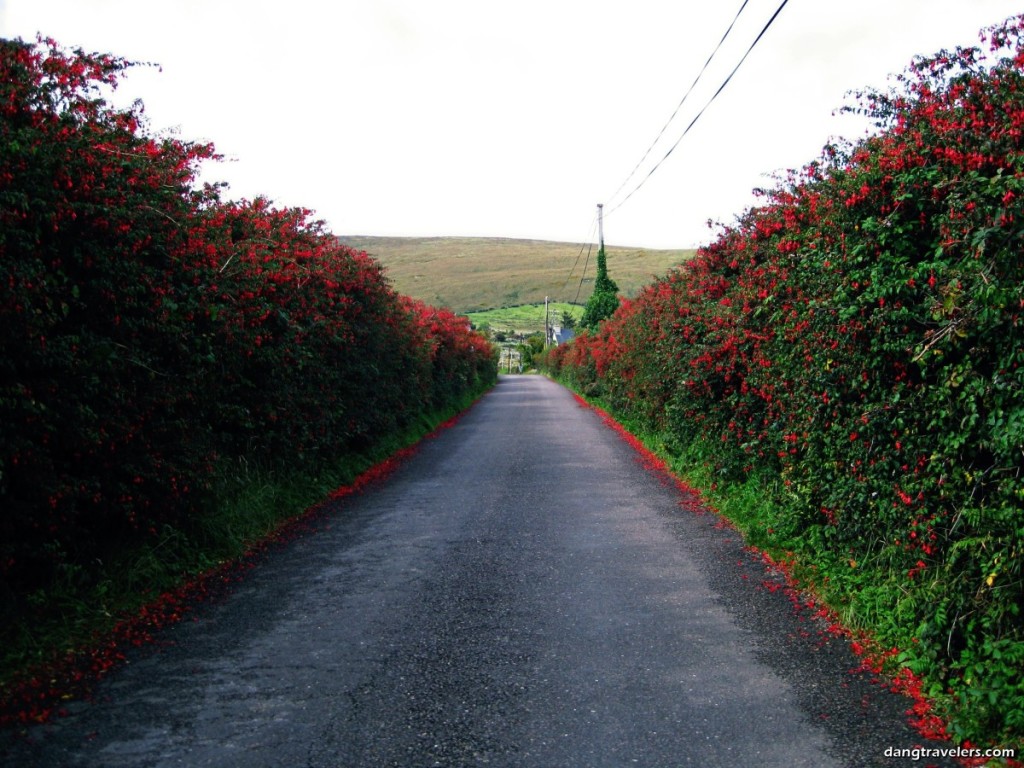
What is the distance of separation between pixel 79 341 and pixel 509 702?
3774 mm

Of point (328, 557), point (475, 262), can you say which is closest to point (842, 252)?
point (328, 557)

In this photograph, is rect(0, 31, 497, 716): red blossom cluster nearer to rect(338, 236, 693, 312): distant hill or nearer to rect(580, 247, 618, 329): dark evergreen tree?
rect(580, 247, 618, 329): dark evergreen tree

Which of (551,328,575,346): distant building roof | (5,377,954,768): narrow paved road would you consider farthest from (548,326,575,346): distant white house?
(5,377,954,768): narrow paved road

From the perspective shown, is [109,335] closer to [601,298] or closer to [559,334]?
[601,298]

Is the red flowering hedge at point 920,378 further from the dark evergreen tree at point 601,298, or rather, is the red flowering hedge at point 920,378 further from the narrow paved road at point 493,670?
the dark evergreen tree at point 601,298

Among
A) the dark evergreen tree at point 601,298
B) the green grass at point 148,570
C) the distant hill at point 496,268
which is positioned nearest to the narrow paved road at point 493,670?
the green grass at point 148,570

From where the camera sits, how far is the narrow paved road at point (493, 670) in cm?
391

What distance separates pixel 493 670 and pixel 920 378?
11.0 ft

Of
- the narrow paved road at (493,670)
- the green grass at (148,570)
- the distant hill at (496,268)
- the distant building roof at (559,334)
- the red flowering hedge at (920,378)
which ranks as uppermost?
the distant hill at (496,268)

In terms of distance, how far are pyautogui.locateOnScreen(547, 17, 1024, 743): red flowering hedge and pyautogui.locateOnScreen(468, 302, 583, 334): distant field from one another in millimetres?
98695

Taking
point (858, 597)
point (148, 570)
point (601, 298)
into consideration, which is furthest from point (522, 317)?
point (858, 597)

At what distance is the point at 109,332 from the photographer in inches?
233

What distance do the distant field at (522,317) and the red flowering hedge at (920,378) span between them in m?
98.7

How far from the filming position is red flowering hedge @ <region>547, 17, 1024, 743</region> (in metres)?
3.95
